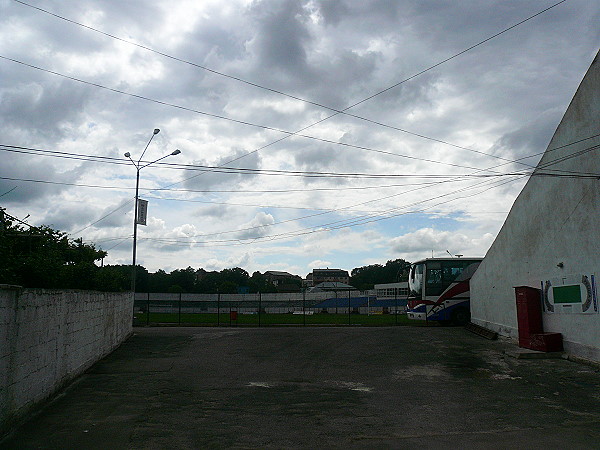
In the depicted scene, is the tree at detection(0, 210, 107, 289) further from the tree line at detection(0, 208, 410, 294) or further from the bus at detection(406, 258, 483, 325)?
the bus at detection(406, 258, 483, 325)

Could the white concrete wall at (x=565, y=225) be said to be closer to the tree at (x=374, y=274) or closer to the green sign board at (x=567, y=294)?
the green sign board at (x=567, y=294)

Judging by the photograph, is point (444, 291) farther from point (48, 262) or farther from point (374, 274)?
point (374, 274)

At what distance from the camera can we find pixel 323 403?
889cm

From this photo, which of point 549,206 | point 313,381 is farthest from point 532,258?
point 313,381

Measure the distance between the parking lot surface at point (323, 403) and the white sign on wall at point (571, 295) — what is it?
5.07ft

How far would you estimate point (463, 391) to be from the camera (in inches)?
391

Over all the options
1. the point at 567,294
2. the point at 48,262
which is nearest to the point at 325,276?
the point at 567,294

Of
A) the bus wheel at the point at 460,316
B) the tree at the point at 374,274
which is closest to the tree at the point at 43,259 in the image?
the bus wheel at the point at 460,316

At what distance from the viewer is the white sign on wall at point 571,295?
41.8ft

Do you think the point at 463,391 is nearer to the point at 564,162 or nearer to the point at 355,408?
the point at 355,408

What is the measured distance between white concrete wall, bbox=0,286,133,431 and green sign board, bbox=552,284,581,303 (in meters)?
12.7

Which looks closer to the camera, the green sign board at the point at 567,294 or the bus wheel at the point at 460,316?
the green sign board at the point at 567,294

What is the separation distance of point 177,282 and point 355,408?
97.9m

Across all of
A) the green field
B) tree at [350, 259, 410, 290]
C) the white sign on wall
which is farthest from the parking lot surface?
tree at [350, 259, 410, 290]
